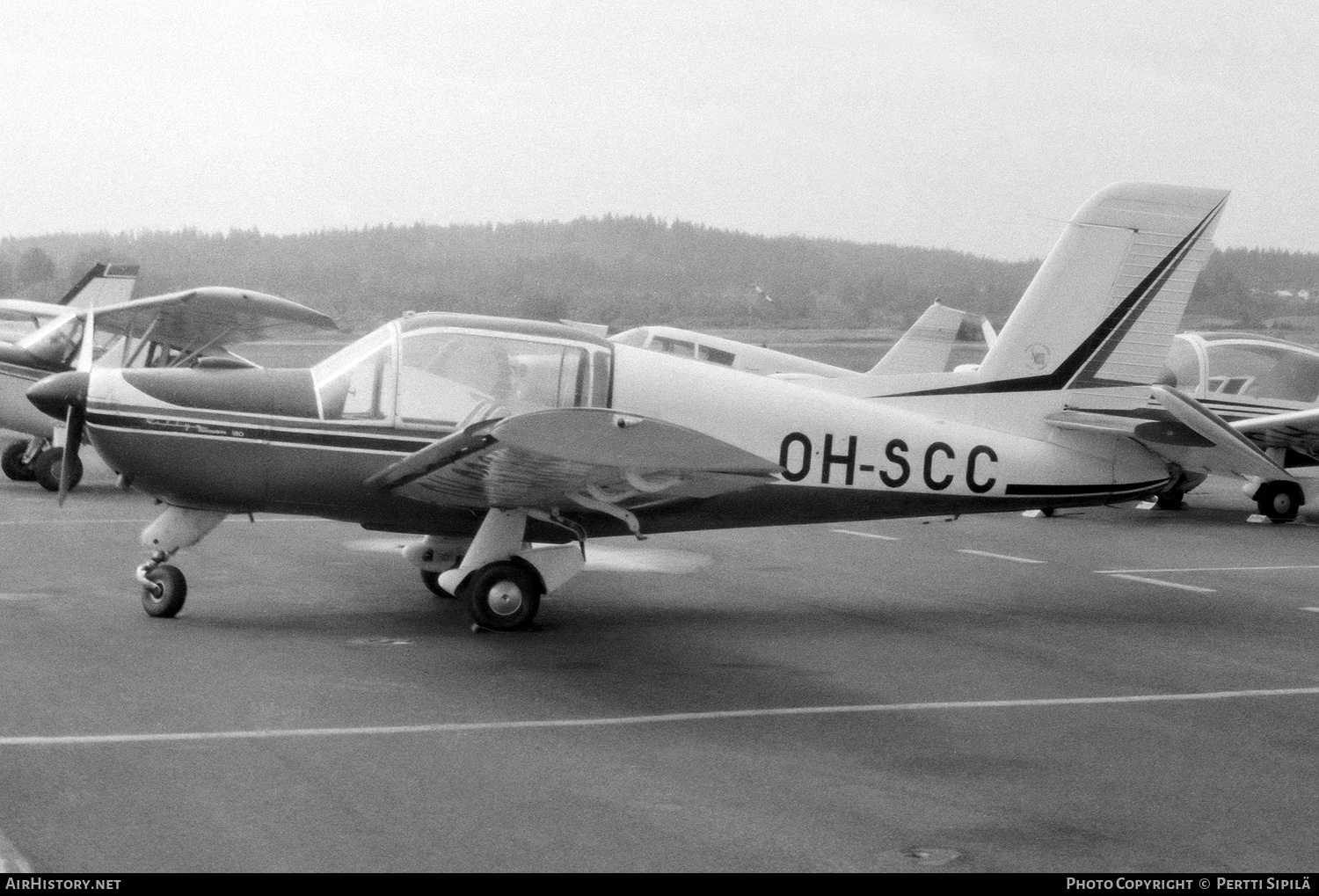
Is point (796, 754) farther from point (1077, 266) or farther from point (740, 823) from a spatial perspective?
point (1077, 266)

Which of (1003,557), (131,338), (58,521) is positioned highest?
(131,338)

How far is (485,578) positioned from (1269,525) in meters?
10.4

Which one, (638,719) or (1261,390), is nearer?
(638,719)

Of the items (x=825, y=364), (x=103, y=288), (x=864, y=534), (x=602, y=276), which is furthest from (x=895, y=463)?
(x=602, y=276)

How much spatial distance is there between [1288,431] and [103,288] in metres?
18.6

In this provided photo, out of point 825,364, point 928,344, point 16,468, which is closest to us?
point 16,468

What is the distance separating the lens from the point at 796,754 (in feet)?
18.8

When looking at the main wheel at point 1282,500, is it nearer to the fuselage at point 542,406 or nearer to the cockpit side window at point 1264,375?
the cockpit side window at point 1264,375

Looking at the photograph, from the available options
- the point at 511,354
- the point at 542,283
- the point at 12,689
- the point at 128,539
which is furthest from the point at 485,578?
the point at 542,283

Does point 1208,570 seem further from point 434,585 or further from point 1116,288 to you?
point 434,585

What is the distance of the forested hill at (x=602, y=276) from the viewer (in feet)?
87.6

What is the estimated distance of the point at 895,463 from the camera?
9.06 m

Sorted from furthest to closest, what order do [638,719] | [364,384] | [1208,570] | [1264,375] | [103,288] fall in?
1. [103,288]
2. [1264,375]
3. [1208,570]
4. [364,384]
5. [638,719]

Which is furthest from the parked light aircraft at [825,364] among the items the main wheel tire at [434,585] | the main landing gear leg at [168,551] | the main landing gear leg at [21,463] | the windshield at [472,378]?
the main landing gear leg at [168,551]
